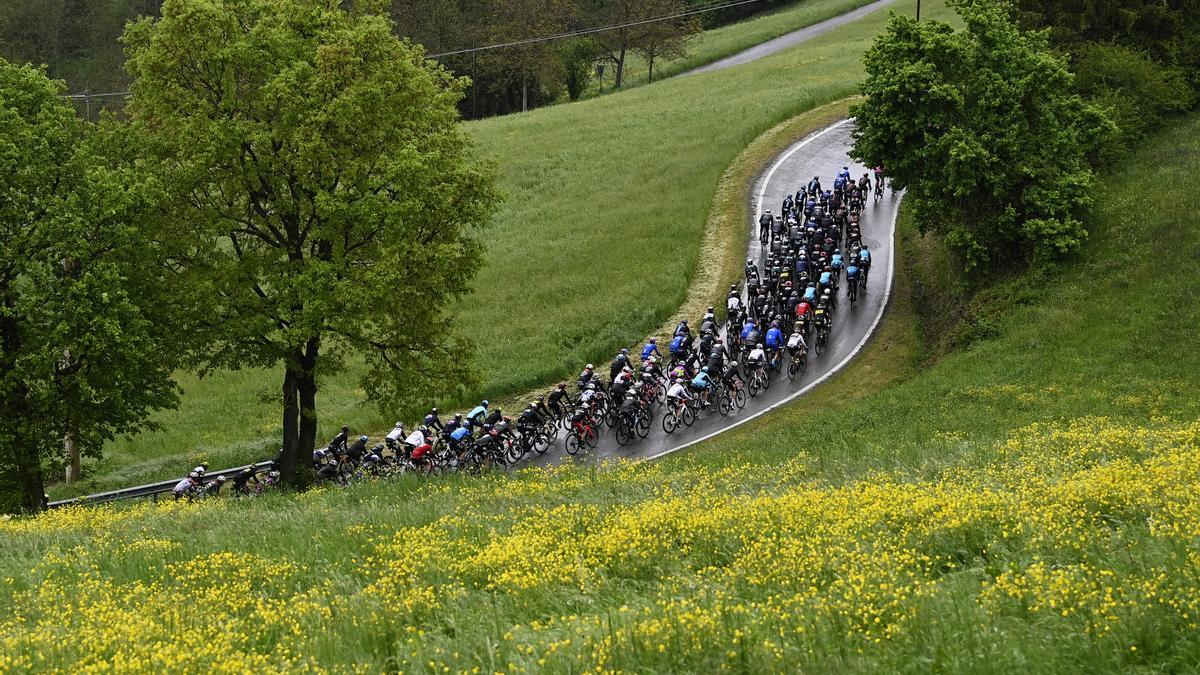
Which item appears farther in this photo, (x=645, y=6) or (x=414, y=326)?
(x=645, y=6)

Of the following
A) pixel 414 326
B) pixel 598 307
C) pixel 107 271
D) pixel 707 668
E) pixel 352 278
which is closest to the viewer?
pixel 707 668

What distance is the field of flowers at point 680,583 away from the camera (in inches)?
273

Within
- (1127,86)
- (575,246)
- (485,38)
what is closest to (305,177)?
(575,246)

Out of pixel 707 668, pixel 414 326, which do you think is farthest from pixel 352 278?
pixel 707 668

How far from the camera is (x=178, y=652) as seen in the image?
25.7ft

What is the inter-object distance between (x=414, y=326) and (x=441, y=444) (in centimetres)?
395

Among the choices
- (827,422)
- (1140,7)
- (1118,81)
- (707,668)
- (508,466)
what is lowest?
(508,466)

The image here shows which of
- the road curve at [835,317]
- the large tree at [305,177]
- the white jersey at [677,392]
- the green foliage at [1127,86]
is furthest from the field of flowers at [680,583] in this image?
the green foliage at [1127,86]

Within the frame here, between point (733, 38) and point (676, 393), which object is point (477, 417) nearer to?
point (676, 393)


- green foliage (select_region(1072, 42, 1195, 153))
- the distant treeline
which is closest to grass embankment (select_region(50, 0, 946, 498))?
the distant treeline

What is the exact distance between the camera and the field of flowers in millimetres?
6934

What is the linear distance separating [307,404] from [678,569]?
17405 mm

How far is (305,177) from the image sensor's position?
2328 cm

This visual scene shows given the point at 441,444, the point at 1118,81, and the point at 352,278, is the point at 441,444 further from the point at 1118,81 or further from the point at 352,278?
the point at 1118,81
